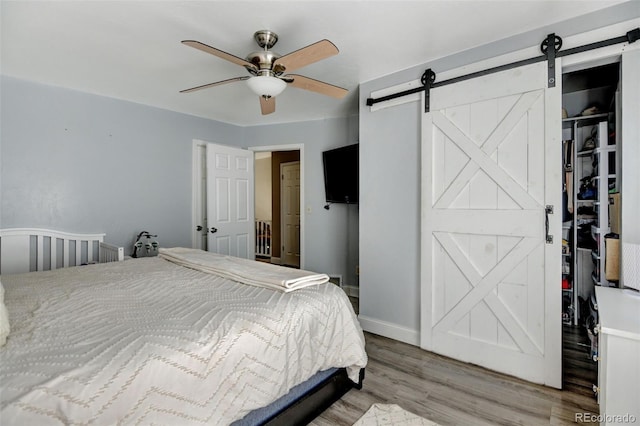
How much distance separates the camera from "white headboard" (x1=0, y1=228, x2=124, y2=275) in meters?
2.85

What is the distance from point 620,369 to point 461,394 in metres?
0.95

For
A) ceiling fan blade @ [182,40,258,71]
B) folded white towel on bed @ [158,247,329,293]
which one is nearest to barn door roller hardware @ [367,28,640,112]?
ceiling fan blade @ [182,40,258,71]

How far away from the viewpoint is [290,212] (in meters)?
6.55

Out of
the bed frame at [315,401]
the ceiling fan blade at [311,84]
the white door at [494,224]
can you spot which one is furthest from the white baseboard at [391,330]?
the ceiling fan blade at [311,84]

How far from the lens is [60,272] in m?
2.28

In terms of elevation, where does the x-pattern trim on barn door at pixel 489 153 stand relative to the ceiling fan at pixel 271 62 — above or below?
below

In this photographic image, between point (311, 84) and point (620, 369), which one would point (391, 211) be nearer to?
point (311, 84)

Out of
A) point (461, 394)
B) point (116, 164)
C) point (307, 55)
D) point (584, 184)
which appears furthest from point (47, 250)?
point (584, 184)

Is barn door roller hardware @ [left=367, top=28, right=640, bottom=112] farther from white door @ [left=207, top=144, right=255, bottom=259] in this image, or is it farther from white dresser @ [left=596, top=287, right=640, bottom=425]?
white door @ [left=207, top=144, right=255, bottom=259]

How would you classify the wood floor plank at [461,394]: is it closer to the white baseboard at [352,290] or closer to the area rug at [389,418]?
the area rug at [389,418]

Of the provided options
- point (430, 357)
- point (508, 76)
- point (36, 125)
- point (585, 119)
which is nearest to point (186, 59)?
point (36, 125)

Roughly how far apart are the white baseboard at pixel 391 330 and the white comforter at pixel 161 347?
98cm

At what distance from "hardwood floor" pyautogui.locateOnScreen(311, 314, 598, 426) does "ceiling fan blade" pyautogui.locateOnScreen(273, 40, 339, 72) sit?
216 cm

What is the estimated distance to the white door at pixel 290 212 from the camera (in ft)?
21.1
